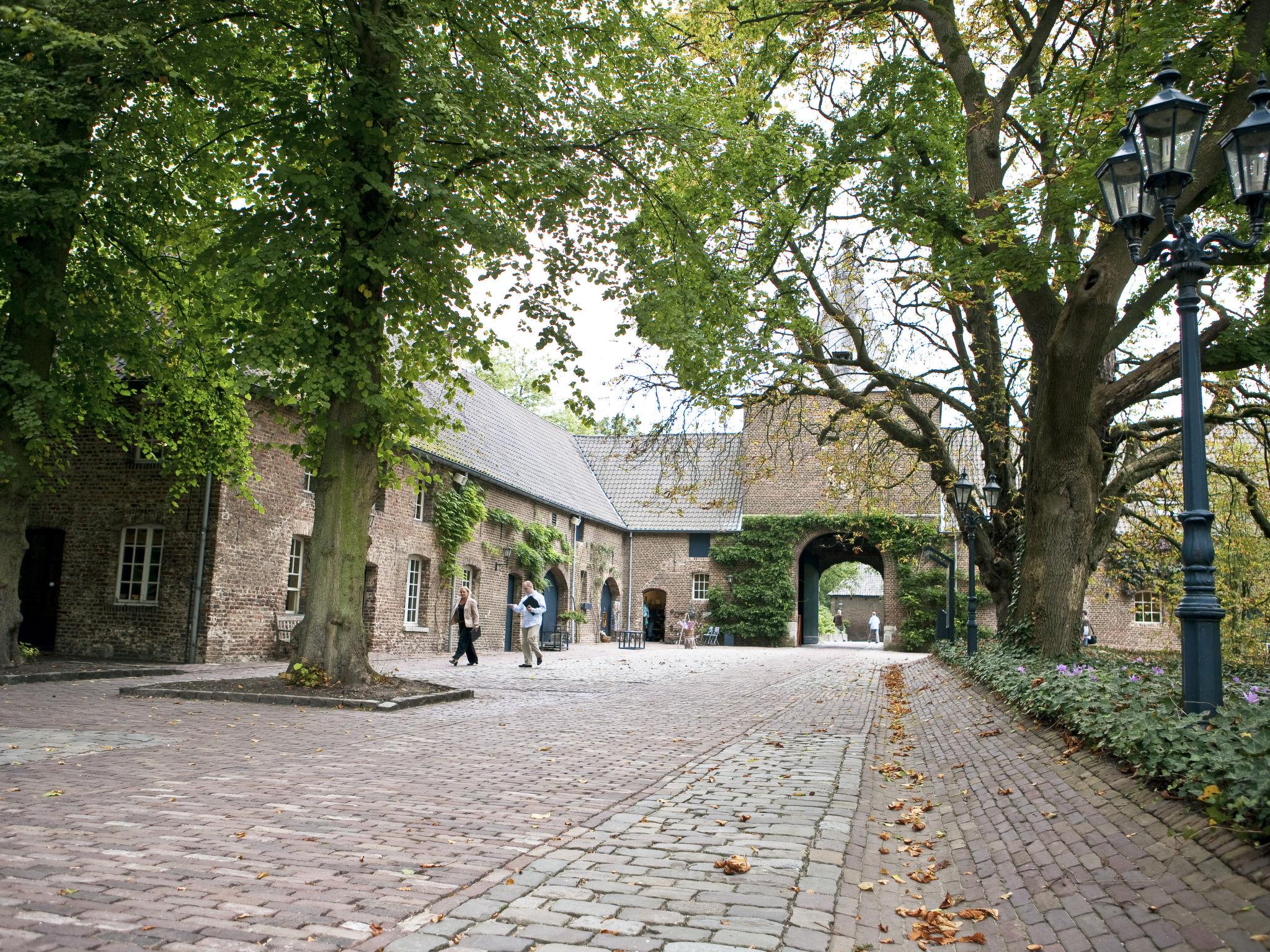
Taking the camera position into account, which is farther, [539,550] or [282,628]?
[539,550]

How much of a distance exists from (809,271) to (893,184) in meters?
2.46

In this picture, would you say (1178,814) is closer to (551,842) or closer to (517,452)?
(551,842)

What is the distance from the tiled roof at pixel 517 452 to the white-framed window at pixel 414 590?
279 centimetres

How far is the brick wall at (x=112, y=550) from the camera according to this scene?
17031mm

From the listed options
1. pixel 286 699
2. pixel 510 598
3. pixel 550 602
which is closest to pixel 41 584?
pixel 286 699

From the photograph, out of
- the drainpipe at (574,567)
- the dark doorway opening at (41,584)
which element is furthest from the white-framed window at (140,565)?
the drainpipe at (574,567)

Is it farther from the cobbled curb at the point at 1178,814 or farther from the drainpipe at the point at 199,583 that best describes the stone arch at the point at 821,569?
the cobbled curb at the point at 1178,814

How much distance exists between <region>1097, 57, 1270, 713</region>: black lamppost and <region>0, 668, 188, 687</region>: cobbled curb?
13636 millimetres

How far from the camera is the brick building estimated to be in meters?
17.1

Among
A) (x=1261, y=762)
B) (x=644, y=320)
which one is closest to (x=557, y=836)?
(x=1261, y=762)

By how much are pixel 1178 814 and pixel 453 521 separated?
2148 cm

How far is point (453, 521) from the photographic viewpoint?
24.5 meters

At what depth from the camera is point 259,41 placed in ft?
42.1

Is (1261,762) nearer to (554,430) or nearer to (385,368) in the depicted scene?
(385,368)
